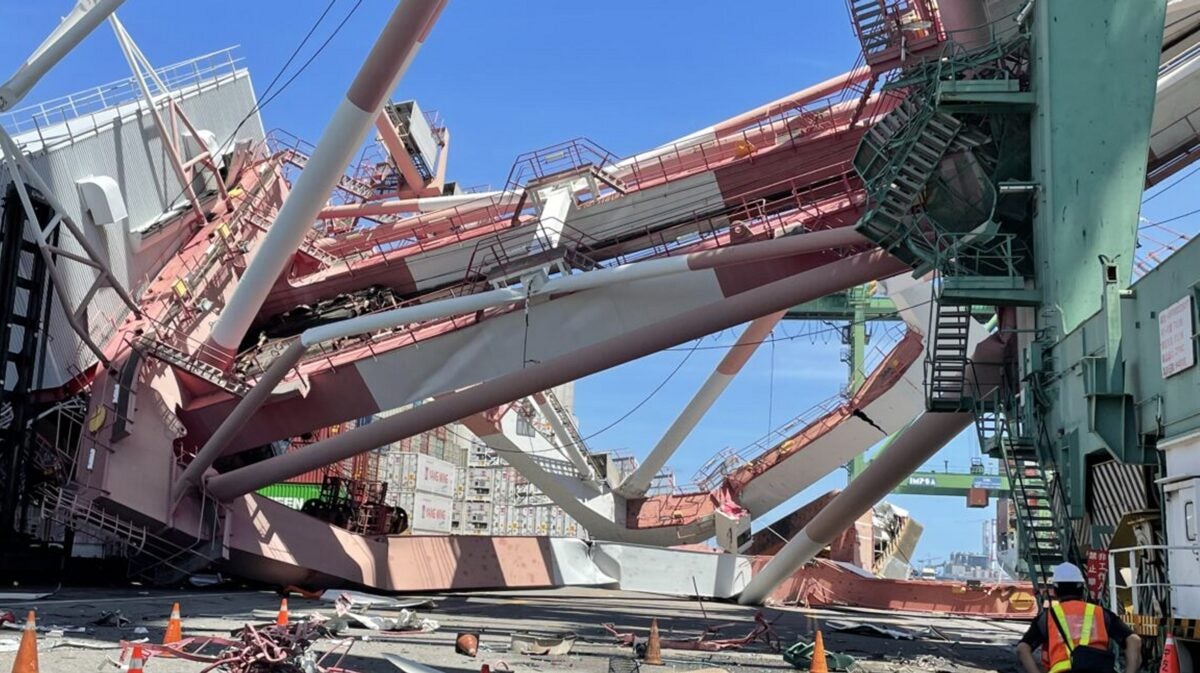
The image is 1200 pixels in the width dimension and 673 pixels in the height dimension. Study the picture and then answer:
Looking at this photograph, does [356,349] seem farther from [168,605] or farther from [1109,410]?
[1109,410]

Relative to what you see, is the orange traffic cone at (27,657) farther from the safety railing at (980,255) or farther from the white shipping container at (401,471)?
the white shipping container at (401,471)

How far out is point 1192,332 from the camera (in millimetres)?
10398

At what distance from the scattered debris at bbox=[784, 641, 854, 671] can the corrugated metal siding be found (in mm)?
16007

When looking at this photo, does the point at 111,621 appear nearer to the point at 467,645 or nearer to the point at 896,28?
the point at 467,645

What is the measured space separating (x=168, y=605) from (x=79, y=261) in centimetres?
698

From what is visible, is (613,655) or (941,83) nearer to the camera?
(613,655)

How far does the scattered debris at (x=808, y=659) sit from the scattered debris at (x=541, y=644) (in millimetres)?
2775

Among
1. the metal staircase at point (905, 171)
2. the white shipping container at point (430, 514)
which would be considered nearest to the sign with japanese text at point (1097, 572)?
the metal staircase at point (905, 171)

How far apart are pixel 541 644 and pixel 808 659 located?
11.2ft

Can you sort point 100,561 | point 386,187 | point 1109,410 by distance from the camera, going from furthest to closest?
point 386,187
point 100,561
point 1109,410

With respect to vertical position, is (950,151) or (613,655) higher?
(950,151)

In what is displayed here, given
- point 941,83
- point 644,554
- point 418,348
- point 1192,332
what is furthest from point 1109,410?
point 644,554

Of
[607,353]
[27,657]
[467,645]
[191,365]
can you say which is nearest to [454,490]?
[191,365]

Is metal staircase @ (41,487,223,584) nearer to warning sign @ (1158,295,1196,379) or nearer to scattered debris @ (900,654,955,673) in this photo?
scattered debris @ (900,654,955,673)
